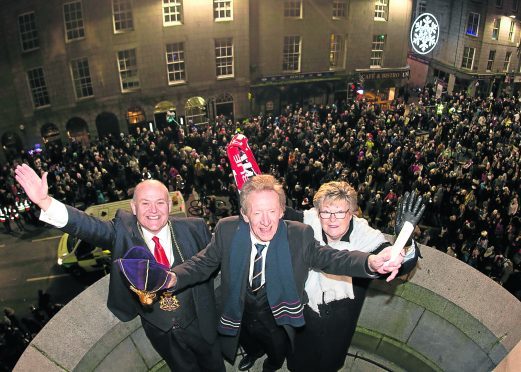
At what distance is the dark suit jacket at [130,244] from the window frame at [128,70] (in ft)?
82.4

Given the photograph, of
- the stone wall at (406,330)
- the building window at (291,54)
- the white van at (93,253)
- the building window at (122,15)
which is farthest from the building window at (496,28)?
the stone wall at (406,330)

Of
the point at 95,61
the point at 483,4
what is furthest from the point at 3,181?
the point at 483,4

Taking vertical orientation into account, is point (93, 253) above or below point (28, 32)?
below

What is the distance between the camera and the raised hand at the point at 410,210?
12.5ft

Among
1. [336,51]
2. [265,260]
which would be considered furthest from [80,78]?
[265,260]

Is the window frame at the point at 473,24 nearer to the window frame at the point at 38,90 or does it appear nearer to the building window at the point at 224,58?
the building window at the point at 224,58

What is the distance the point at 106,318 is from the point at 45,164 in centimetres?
1615

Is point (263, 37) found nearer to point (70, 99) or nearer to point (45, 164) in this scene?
point (70, 99)

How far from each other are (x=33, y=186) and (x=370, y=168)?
49.2 feet

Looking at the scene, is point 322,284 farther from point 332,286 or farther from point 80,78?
point 80,78

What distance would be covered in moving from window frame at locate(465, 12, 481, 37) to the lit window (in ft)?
97.1

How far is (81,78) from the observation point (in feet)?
88.4

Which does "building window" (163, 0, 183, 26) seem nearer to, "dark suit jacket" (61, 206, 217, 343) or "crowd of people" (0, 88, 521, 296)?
"crowd of people" (0, 88, 521, 296)

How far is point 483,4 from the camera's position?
1342 inches
